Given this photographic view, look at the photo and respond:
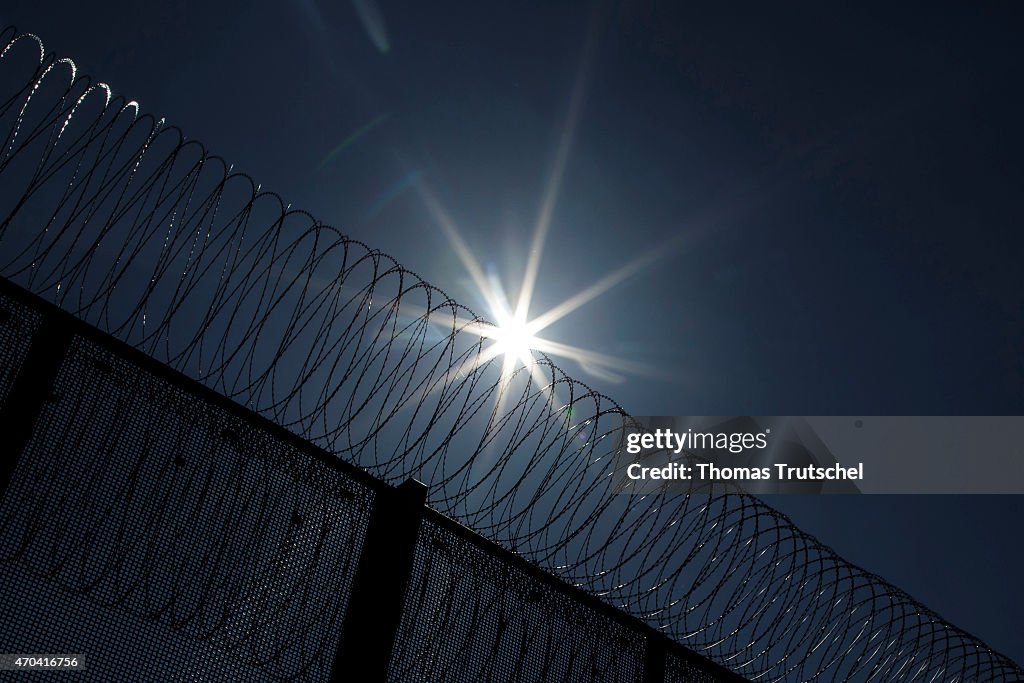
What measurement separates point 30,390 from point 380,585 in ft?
7.01

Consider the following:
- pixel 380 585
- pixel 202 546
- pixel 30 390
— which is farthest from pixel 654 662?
pixel 30 390

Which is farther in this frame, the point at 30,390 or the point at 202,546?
the point at 202,546

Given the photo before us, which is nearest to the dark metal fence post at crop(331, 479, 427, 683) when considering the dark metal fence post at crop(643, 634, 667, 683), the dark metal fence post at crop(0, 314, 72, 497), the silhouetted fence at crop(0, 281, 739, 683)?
the silhouetted fence at crop(0, 281, 739, 683)

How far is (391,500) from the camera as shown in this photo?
5.85 m

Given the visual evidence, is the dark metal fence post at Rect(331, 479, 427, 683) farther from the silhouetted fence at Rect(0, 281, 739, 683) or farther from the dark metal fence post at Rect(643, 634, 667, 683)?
the dark metal fence post at Rect(643, 634, 667, 683)

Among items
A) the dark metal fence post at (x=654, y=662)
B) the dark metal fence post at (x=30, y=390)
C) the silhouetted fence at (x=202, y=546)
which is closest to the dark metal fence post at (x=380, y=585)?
the silhouetted fence at (x=202, y=546)

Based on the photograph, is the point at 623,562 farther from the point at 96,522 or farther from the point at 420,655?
the point at 96,522

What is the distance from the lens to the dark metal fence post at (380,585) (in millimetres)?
5383

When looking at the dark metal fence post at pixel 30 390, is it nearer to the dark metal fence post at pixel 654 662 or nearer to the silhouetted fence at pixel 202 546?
the silhouetted fence at pixel 202 546

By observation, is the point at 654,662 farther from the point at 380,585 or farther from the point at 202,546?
the point at 202,546

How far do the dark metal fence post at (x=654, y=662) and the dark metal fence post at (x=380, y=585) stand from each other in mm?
2232

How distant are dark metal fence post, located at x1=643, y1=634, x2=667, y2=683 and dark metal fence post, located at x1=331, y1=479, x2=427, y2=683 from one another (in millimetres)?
2232

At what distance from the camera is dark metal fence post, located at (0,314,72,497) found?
466 cm

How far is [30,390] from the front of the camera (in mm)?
4812
